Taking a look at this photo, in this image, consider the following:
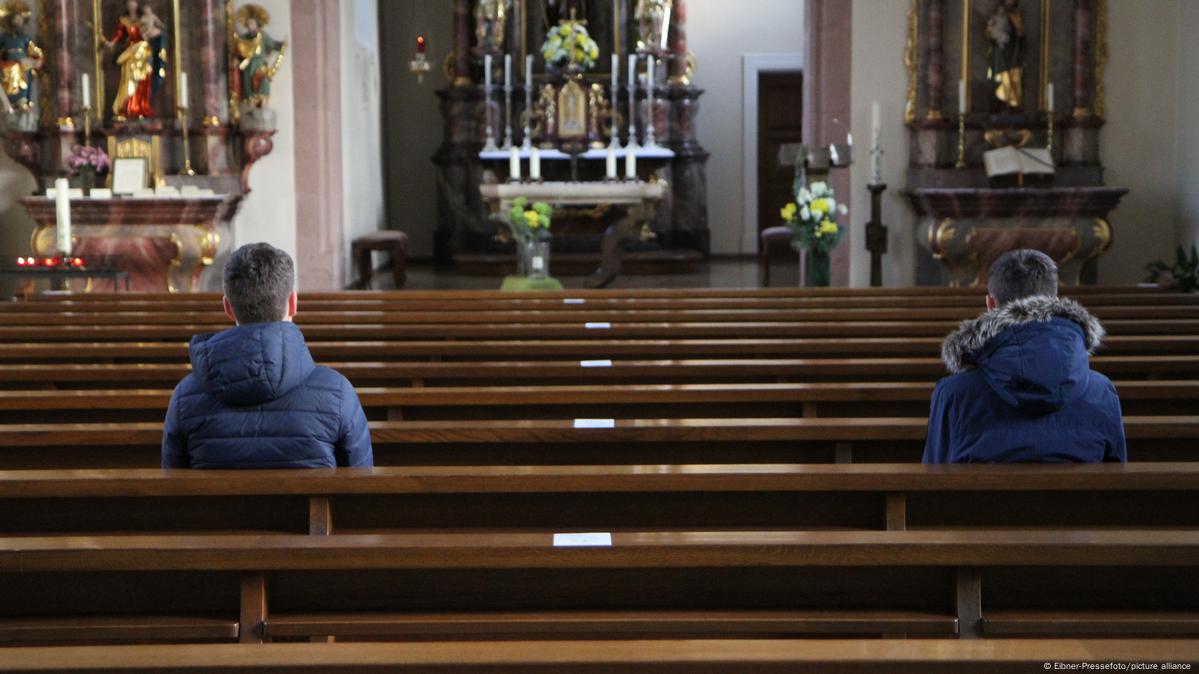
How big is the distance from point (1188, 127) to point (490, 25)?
6.70 meters

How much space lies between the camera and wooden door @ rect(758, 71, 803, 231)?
1558 centimetres

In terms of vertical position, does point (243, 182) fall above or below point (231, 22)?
below

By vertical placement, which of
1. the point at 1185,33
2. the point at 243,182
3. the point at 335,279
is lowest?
the point at 335,279

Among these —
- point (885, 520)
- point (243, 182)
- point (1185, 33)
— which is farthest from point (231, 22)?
point (885, 520)

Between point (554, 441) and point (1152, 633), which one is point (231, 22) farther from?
point (1152, 633)

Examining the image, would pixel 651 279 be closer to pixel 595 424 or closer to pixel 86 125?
pixel 86 125

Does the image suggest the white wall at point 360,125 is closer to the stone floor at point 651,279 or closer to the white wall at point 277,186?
the stone floor at point 651,279

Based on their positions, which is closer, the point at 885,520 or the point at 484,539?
the point at 484,539

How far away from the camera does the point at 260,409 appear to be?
2.87m

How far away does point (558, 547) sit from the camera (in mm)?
2000

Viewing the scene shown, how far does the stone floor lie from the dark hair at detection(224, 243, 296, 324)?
896 cm

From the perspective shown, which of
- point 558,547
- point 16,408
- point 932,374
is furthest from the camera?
point 932,374

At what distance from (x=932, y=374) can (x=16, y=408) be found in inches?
109

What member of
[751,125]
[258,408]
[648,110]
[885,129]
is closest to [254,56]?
[885,129]
